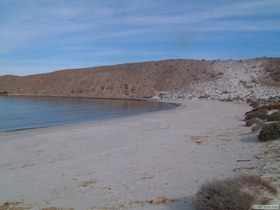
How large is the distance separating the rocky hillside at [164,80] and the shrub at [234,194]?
5196cm

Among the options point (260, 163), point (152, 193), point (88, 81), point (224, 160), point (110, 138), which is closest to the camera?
point (152, 193)

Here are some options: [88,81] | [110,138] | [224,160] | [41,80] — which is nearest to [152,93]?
[88,81]

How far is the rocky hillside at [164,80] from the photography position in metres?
70.8

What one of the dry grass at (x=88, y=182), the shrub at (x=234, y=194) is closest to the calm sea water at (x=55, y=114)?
the dry grass at (x=88, y=182)

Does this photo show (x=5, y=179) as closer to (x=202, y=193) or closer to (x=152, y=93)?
(x=202, y=193)

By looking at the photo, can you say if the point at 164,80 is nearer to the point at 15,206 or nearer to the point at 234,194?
the point at 15,206

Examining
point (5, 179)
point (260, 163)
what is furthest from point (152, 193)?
point (5, 179)

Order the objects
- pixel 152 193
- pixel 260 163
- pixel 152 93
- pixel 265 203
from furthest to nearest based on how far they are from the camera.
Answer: pixel 152 93
pixel 260 163
pixel 152 193
pixel 265 203

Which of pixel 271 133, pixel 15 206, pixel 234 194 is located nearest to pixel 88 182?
pixel 15 206

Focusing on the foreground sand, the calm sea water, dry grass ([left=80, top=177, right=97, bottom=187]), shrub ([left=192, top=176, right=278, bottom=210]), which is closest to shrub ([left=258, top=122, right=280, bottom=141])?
the foreground sand

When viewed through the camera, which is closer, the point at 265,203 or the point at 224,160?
the point at 265,203

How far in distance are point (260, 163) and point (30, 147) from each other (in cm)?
1047

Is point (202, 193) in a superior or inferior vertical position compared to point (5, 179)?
superior

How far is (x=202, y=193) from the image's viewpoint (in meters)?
6.41
